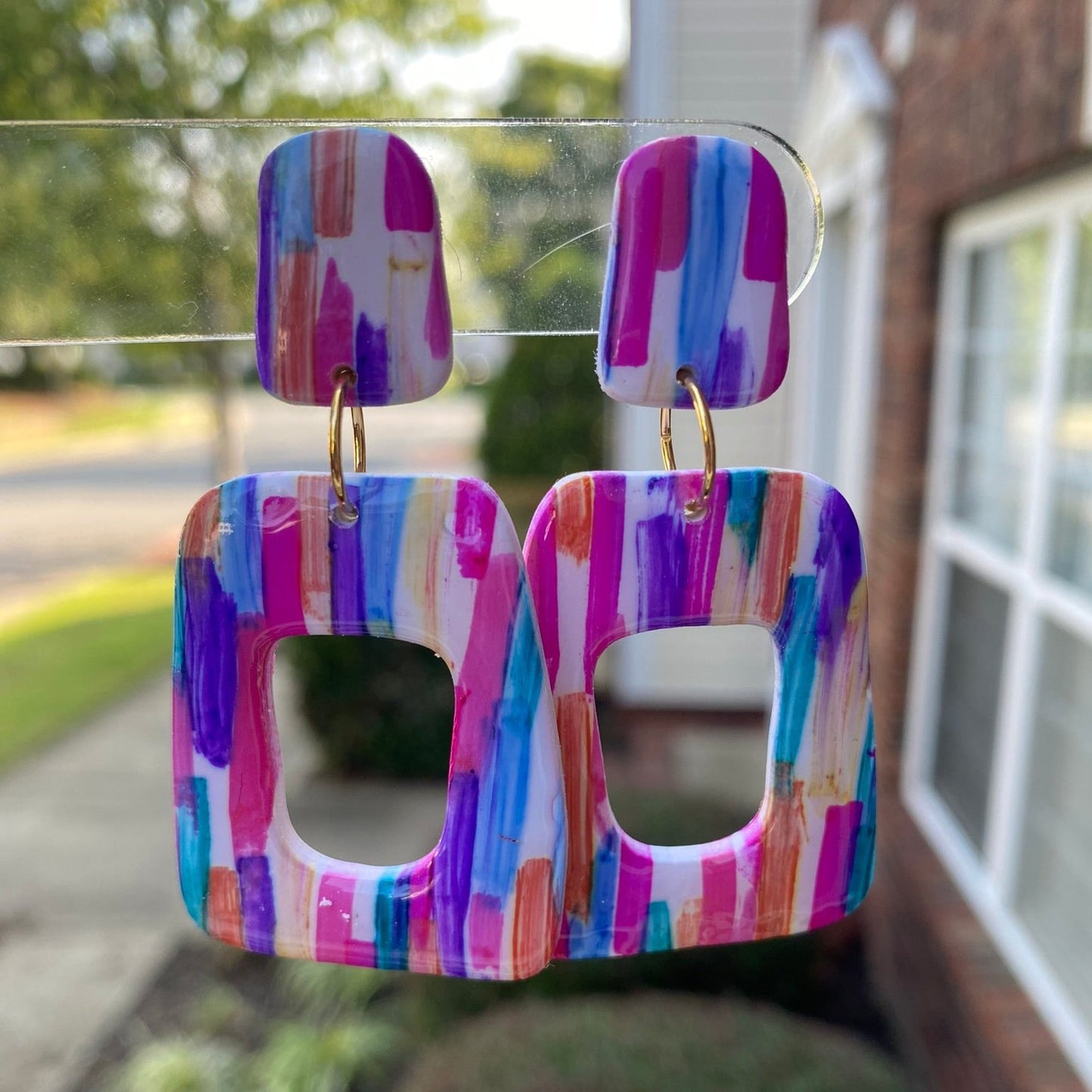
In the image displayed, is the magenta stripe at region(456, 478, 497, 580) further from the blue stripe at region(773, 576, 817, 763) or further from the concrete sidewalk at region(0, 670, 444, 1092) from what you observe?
the concrete sidewalk at region(0, 670, 444, 1092)

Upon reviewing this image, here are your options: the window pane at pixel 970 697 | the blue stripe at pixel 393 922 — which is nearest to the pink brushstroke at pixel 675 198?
the blue stripe at pixel 393 922

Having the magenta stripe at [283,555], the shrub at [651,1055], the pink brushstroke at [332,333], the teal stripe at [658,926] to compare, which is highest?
the pink brushstroke at [332,333]

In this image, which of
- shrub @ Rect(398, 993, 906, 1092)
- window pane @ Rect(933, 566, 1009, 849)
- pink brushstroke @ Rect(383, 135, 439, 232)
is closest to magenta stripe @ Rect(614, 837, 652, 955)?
pink brushstroke @ Rect(383, 135, 439, 232)

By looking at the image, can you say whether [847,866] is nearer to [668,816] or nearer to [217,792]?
[217,792]

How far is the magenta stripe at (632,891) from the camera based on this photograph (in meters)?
0.72

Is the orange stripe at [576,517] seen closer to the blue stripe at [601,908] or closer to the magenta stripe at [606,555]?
the magenta stripe at [606,555]

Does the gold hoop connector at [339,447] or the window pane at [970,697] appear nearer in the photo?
the gold hoop connector at [339,447]

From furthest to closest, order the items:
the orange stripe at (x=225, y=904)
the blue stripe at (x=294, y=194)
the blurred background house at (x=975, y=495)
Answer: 1. the blurred background house at (x=975, y=495)
2. the orange stripe at (x=225, y=904)
3. the blue stripe at (x=294, y=194)

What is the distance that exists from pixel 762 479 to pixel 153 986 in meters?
3.66

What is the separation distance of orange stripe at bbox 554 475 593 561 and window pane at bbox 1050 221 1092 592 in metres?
1.83

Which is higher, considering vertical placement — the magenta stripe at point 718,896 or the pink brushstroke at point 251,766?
the pink brushstroke at point 251,766

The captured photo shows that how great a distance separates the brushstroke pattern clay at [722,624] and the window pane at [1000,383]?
2.01m

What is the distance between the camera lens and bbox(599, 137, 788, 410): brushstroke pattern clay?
0.62 metres

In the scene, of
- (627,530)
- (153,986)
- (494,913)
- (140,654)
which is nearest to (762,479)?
(627,530)
